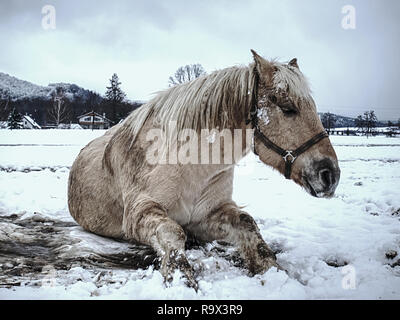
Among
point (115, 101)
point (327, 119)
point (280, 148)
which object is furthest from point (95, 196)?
point (115, 101)

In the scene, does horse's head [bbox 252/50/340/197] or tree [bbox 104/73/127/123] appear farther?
tree [bbox 104/73/127/123]

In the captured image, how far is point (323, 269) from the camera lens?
2527 mm

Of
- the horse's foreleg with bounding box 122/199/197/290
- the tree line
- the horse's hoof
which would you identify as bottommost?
the horse's hoof

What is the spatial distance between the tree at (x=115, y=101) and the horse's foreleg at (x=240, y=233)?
44.8 m

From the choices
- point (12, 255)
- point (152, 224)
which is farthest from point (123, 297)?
point (12, 255)

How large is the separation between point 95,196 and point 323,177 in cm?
272

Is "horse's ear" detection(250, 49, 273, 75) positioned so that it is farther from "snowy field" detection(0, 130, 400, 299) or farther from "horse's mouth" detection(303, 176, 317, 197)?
"snowy field" detection(0, 130, 400, 299)

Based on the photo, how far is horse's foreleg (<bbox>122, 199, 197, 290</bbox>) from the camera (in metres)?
2.23

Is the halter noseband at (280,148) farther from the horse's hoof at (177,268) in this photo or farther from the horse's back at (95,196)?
the horse's back at (95,196)

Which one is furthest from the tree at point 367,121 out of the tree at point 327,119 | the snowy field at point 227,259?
the snowy field at point 227,259

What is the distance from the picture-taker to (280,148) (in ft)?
8.48

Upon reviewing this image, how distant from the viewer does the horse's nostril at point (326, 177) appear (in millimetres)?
2387

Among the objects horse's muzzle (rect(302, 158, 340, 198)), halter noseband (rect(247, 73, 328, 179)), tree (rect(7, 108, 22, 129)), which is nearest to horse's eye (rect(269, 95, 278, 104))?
halter noseband (rect(247, 73, 328, 179))

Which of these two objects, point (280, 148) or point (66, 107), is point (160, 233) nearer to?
point (280, 148)
